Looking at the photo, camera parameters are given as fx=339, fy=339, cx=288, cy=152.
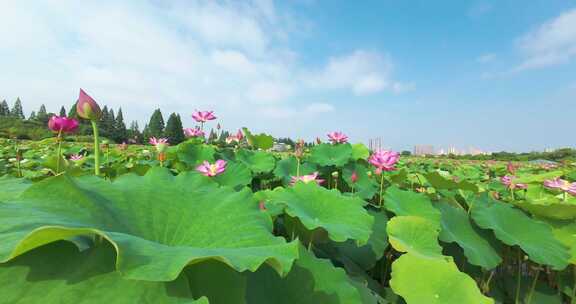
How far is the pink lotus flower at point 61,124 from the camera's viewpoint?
1.27 m

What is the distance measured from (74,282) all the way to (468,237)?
148 cm

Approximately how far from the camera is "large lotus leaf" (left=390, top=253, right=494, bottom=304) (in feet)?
2.59

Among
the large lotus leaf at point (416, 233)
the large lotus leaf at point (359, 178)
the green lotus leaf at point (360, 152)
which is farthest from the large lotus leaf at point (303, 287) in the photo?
the green lotus leaf at point (360, 152)

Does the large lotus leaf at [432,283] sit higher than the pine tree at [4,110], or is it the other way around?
the pine tree at [4,110]

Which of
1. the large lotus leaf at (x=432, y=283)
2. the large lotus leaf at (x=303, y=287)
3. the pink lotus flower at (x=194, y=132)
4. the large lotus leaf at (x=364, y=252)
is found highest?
the pink lotus flower at (x=194, y=132)

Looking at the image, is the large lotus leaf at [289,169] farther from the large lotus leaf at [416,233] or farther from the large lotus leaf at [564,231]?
the large lotus leaf at [564,231]

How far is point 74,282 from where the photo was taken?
49 centimetres

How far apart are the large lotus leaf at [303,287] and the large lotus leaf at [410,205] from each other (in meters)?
0.77

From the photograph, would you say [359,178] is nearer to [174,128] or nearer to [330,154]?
[330,154]

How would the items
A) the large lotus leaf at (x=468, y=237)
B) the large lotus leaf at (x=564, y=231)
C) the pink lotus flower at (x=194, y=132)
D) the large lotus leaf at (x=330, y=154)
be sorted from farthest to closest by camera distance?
the pink lotus flower at (x=194, y=132)
the large lotus leaf at (x=330, y=154)
the large lotus leaf at (x=564, y=231)
the large lotus leaf at (x=468, y=237)

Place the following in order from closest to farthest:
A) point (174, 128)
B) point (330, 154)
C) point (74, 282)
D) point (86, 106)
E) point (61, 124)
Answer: point (74, 282)
point (86, 106)
point (61, 124)
point (330, 154)
point (174, 128)

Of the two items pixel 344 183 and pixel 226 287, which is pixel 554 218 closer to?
pixel 344 183

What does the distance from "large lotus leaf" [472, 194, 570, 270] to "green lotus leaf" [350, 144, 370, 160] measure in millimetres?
1298

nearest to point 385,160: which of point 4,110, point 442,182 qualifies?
point 442,182
